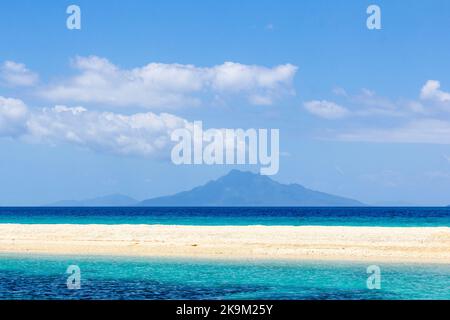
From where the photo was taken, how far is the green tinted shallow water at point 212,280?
25.2 m

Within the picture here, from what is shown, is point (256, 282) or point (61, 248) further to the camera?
point (61, 248)

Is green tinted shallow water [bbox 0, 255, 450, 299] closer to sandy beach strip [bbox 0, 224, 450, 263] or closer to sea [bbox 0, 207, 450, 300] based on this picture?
sea [bbox 0, 207, 450, 300]

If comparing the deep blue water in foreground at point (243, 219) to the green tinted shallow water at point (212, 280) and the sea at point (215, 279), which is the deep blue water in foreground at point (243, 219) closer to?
the sea at point (215, 279)

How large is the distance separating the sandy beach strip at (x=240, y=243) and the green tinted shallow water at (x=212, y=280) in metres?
3.83

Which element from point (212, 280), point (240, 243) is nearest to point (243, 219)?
point (240, 243)

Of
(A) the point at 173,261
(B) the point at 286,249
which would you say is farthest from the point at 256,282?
(B) the point at 286,249

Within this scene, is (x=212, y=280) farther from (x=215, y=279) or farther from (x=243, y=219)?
(x=243, y=219)

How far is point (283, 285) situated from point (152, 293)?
19.8ft

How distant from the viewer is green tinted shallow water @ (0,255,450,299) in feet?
82.6

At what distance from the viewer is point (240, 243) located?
44.5m

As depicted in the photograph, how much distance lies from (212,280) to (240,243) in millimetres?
15832

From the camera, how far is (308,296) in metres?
25.0

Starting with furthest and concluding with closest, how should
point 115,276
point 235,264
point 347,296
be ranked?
1. point 235,264
2. point 115,276
3. point 347,296
